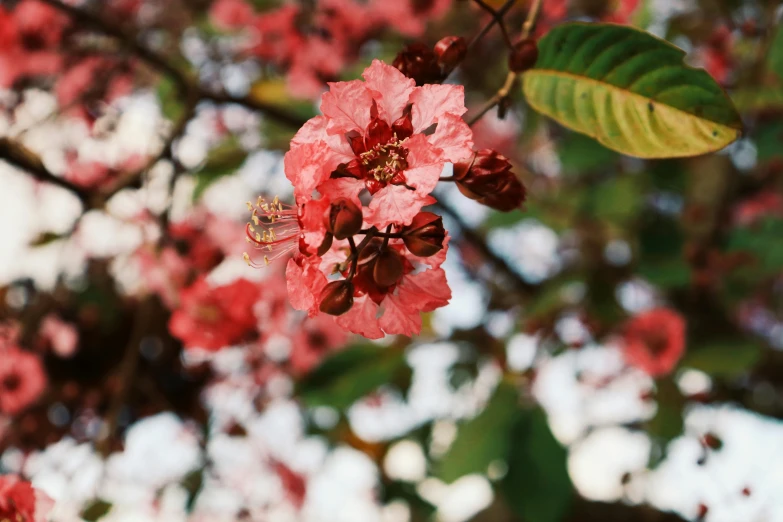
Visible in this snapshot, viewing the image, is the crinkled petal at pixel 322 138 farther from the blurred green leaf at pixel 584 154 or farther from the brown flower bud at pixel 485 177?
the blurred green leaf at pixel 584 154

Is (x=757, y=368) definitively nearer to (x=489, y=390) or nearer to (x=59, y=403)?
(x=489, y=390)

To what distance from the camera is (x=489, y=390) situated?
170 centimetres

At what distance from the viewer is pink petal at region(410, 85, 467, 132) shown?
58 cm

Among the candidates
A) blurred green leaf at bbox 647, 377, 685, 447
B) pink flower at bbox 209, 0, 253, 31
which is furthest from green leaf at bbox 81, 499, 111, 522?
pink flower at bbox 209, 0, 253, 31

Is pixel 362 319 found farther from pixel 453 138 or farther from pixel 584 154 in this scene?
pixel 584 154

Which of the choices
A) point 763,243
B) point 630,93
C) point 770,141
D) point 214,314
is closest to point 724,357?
point 763,243

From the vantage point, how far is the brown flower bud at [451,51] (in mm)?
674

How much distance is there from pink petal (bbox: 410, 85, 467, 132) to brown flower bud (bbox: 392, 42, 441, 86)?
49mm

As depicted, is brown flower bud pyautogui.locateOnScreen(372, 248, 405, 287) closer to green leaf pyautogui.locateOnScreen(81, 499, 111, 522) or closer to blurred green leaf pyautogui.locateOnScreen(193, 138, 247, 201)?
green leaf pyautogui.locateOnScreen(81, 499, 111, 522)

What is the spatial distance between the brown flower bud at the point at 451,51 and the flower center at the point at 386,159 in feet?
0.36

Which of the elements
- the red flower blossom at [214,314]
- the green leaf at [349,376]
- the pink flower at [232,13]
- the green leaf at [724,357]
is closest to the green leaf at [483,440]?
the green leaf at [349,376]

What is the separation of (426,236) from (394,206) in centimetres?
4

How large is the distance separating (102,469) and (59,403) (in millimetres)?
831

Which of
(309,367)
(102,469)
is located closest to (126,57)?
(309,367)
